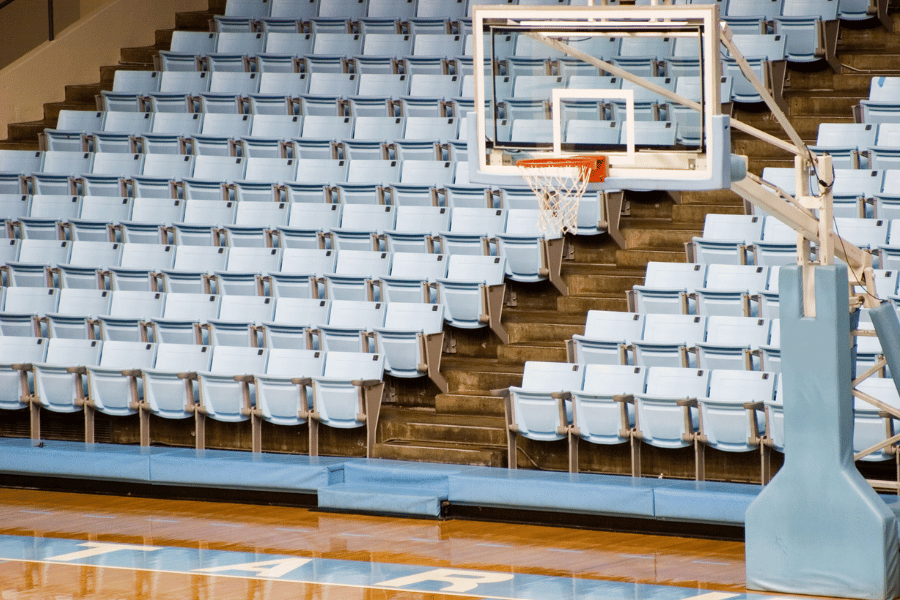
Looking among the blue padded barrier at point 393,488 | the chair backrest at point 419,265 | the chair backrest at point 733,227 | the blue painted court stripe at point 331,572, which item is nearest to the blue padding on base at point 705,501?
the blue painted court stripe at point 331,572

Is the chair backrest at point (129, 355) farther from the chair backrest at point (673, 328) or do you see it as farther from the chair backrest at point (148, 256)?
the chair backrest at point (673, 328)

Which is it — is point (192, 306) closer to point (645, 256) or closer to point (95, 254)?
point (95, 254)

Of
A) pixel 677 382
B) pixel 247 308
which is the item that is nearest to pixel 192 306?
pixel 247 308

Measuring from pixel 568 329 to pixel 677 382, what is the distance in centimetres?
107

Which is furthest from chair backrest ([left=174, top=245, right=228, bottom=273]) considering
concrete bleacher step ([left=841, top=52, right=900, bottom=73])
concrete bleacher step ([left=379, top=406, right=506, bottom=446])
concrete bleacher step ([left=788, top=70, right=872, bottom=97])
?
concrete bleacher step ([left=841, top=52, right=900, bottom=73])

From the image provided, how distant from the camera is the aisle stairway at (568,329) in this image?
5.57 meters

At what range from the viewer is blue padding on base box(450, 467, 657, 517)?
192 inches

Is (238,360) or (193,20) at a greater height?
(193,20)

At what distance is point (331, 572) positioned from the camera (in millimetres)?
4434

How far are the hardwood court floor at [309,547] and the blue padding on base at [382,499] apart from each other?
0.05 meters

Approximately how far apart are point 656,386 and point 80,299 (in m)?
3.05

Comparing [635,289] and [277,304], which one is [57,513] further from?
[635,289]

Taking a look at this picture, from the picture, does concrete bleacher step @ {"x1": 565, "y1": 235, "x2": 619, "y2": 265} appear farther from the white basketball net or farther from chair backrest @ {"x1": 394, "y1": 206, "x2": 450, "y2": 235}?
the white basketball net

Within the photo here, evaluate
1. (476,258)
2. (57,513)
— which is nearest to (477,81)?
(476,258)
